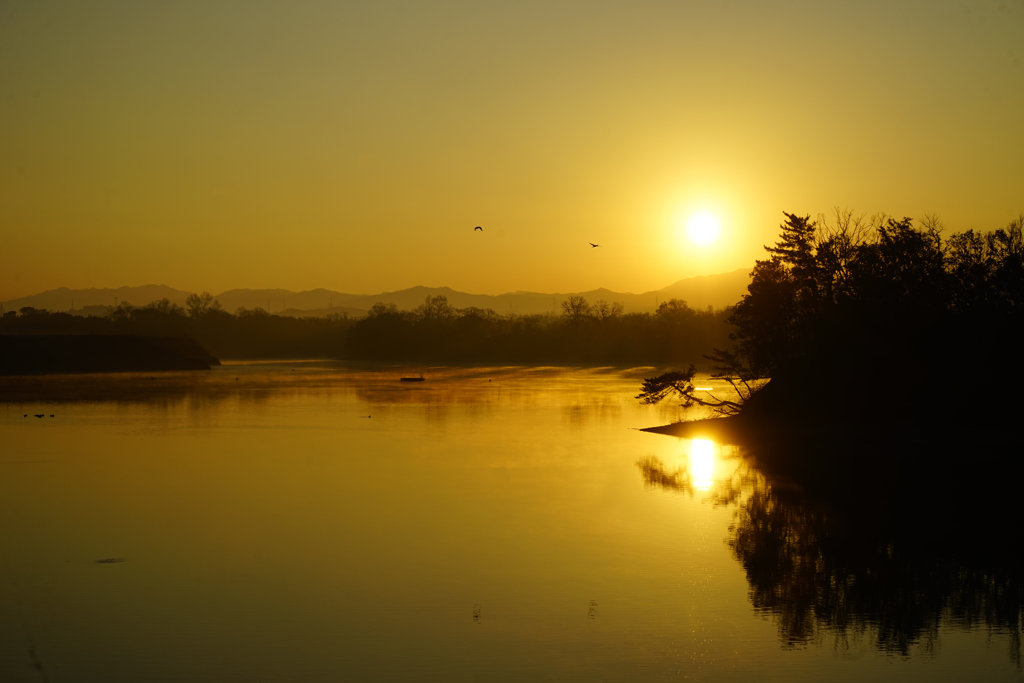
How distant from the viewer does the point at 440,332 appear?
141 metres

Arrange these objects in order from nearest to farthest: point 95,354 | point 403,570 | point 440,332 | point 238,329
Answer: point 403,570 → point 95,354 → point 440,332 → point 238,329

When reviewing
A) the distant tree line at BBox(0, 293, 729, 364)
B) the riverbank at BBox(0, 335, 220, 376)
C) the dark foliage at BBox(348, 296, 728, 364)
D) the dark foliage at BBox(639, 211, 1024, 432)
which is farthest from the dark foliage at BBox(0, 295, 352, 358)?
the dark foliage at BBox(639, 211, 1024, 432)

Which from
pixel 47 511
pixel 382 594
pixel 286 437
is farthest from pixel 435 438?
pixel 382 594

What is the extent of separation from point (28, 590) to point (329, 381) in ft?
205

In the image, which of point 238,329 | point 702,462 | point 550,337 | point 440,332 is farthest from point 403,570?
point 238,329

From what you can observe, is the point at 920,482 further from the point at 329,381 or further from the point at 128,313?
the point at 128,313

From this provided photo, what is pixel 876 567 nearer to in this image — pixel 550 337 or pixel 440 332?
pixel 550 337

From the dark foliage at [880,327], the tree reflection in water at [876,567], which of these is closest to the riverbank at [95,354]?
the dark foliage at [880,327]

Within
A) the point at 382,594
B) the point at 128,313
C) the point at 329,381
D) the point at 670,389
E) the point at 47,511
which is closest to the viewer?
the point at 382,594

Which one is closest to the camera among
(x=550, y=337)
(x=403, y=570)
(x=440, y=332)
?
(x=403, y=570)

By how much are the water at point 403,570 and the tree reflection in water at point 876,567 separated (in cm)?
16

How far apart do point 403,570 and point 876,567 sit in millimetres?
7732

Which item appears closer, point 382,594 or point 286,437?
point 382,594

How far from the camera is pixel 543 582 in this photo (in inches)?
555
